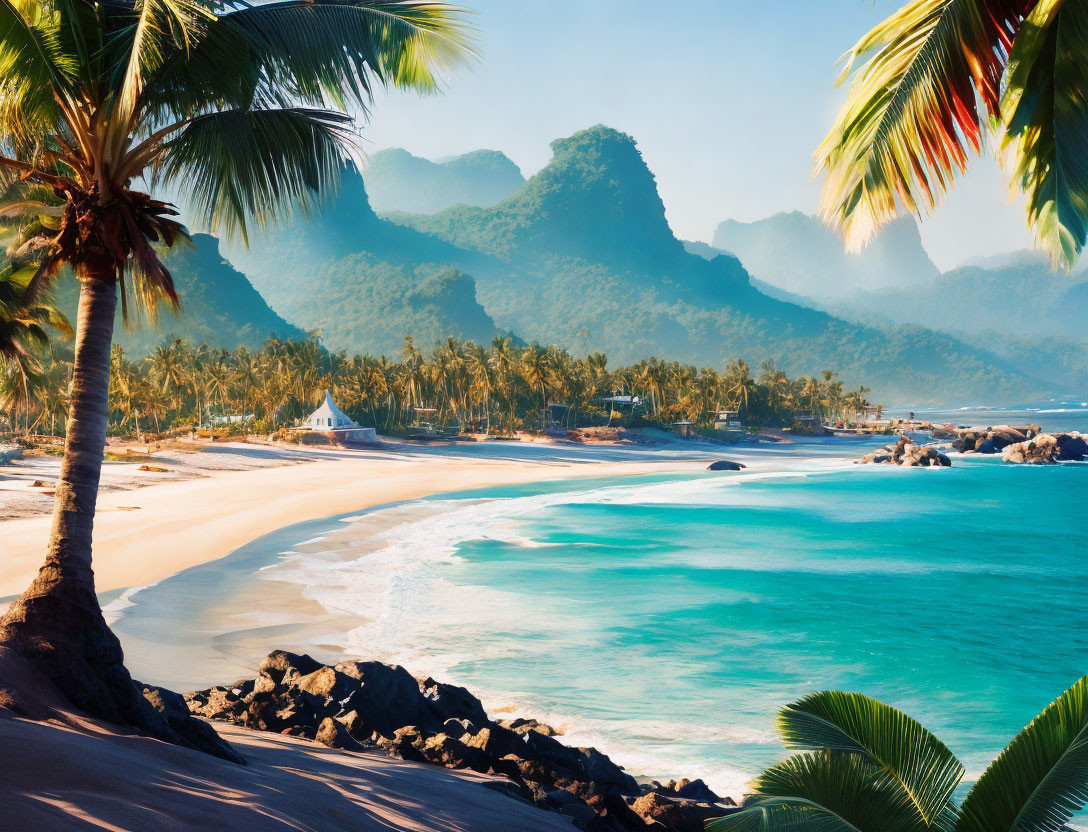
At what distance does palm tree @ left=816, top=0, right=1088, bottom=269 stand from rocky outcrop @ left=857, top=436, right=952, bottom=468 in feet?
206

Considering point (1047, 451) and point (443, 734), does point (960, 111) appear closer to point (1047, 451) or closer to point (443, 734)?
point (443, 734)

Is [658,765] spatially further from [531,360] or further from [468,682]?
[531,360]

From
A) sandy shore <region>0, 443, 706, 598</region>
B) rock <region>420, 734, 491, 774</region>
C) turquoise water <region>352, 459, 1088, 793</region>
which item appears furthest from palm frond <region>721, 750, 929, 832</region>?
sandy shore <region>0, 443, 706, 598</region>

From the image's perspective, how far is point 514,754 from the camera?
246 inches

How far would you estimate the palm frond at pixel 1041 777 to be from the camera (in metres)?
3.02

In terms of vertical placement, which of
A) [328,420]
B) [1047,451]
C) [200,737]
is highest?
[1047,451]

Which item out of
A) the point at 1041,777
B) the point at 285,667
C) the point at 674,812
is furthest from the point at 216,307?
the point at 1041,777

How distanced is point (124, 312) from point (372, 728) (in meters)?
4.13

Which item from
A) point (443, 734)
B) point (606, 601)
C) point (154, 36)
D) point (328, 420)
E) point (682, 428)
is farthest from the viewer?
point (682, 428)

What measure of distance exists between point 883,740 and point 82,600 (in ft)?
14.9

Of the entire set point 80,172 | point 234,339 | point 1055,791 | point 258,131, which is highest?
point 234,339

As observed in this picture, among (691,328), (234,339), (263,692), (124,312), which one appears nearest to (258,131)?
(124,312)

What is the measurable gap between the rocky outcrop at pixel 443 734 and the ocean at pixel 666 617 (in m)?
1.50

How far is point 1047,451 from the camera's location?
64312mm
